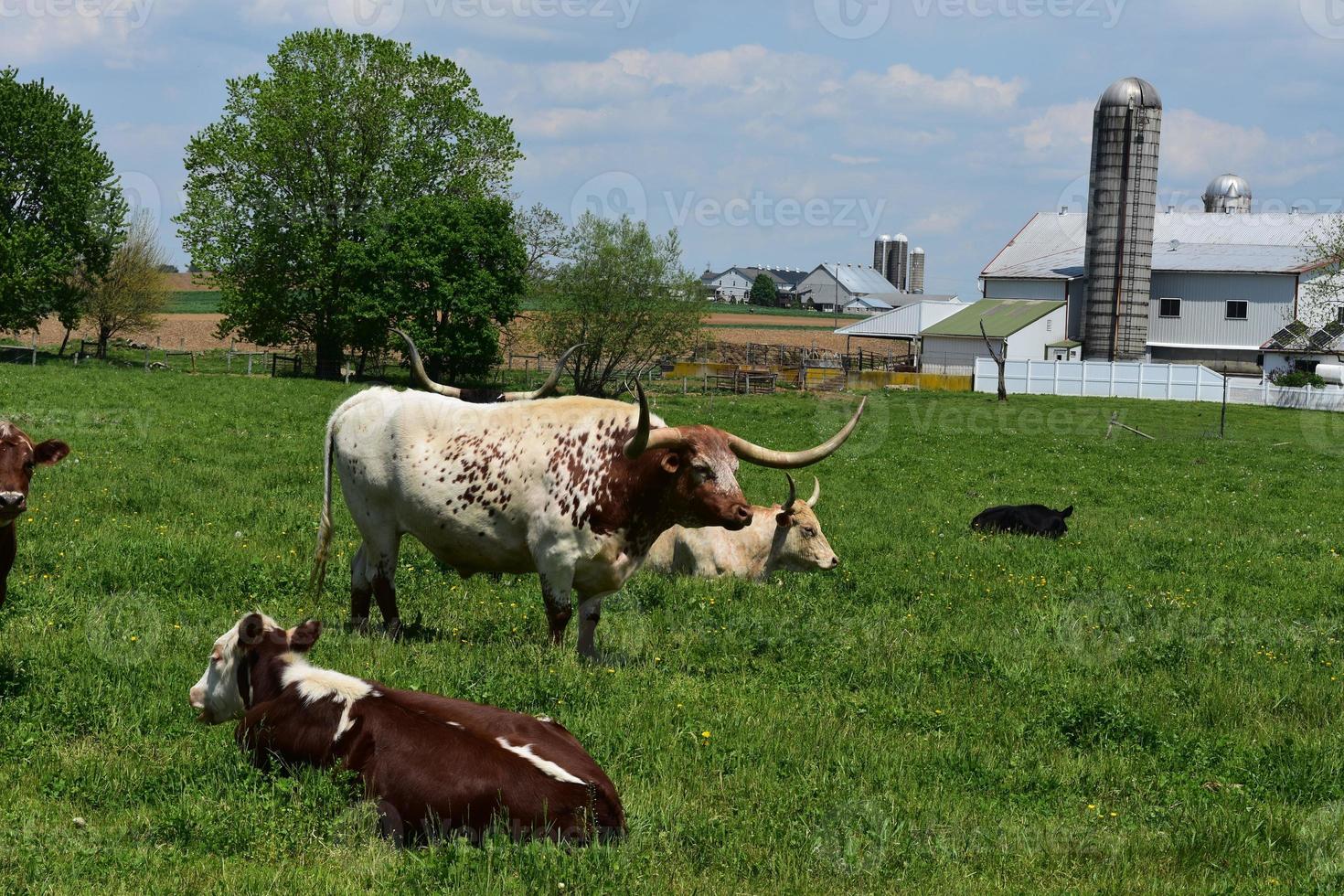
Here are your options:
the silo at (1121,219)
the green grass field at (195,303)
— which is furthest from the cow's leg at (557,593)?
the green grass field at (195,303)

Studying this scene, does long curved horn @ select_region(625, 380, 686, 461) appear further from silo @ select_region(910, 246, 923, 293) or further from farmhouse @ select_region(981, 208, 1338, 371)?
silo @ select_region(910, 246, 923, 293)

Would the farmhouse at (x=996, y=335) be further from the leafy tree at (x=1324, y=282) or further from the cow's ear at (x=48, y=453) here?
the cow's ear at (x=48, y=453)

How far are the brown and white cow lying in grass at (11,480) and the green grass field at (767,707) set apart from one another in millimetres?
661

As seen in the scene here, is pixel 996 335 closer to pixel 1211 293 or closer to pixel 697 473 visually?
pixel 1211 293

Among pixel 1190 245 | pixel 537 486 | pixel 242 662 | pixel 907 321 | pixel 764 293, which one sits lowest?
pixel 242 662

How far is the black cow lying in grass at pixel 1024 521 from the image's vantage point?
54.9ft

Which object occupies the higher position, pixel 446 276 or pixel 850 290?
pixel 850 290

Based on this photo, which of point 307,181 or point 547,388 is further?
point 307,181

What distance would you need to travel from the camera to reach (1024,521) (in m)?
16.8

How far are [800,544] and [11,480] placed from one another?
26.5ft

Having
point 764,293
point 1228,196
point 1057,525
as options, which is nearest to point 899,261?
point 764,293

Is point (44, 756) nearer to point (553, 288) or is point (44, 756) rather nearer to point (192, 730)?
point (192, 730)

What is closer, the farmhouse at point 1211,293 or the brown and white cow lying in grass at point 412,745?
the brown and white cow lying in grass at point 412,745

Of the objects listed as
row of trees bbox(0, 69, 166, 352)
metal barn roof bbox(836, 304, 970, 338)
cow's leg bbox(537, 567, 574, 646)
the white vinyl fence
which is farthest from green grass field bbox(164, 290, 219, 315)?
cow's leg bbox(537, 567, 574, 646)
